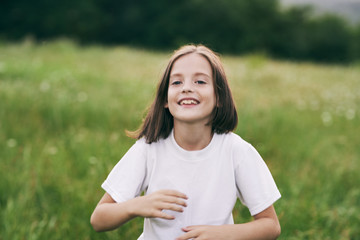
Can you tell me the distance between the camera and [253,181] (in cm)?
142

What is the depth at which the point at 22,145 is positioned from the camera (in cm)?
307

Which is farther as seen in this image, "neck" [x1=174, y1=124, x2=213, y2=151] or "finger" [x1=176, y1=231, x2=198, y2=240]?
"neck" [x1=174, y1=124, x2=213, y2=151]

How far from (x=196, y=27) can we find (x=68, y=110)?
26151 mm

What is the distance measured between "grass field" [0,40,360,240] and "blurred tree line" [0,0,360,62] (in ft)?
68.4

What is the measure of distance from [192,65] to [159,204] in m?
0.58

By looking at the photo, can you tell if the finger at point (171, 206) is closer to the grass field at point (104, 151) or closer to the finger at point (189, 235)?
the finger at point (189, 235)

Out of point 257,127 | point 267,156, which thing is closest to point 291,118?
point 257,127

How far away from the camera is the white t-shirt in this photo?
1.41 meters

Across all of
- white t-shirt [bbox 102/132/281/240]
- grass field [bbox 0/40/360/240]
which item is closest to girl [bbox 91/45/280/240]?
white t-shirt [bbox 102/132/281/240]

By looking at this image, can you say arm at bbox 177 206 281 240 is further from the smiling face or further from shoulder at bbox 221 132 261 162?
the smiling face

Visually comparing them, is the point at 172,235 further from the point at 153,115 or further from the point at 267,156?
the point at 267,156

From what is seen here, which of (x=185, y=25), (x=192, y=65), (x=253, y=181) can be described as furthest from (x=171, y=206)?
(x=185, y=25)

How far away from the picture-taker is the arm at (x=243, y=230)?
50.8 inches

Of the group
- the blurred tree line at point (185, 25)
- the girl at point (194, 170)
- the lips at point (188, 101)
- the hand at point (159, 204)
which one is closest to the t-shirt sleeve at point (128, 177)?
the girl at point (194, 170)
